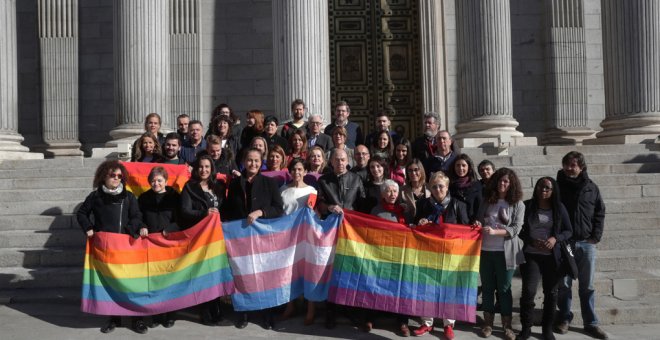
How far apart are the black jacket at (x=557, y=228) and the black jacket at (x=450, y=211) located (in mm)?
680

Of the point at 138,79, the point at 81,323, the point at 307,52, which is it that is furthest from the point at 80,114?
the point at 81,323

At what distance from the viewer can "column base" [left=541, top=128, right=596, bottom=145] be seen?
19.0m

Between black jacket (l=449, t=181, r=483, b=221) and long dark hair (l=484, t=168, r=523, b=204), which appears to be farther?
black jacket (l=449, t=181, r=483, b=221)

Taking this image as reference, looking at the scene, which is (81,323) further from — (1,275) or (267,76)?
(267,76)

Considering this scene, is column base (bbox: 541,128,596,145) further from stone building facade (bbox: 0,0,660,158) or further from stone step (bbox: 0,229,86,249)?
stone step (bbox: 0,229,86,249)

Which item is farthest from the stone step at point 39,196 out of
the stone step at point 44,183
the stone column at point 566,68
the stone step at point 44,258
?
the stone column at point 566,68

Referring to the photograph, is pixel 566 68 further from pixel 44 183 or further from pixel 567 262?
pixel 44 183

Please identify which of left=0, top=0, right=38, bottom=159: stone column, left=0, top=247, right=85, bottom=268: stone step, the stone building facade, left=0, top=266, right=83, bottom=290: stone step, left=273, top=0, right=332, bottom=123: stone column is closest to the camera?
left=0, top=266, right=83, bottom=290: stone step

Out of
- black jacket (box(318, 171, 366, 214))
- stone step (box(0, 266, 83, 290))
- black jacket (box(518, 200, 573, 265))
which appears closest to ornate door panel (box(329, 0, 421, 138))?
black jacket (box(318, 171, 366, 214))

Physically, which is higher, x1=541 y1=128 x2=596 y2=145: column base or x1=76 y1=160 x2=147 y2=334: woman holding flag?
x1=541 y1=128 x2=596 y2=145: column base

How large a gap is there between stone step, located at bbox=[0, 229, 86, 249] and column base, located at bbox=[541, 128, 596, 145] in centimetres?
1241

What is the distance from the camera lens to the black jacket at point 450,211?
8875 millimetres

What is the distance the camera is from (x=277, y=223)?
933 centimetres

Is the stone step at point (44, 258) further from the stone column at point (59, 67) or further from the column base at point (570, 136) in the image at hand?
the column base at point (570, 136)
